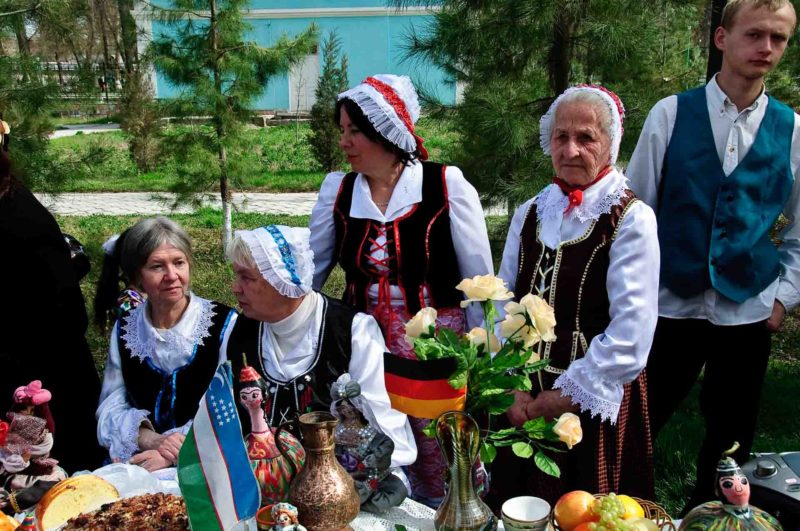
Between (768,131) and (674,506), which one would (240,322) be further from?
(674,506)

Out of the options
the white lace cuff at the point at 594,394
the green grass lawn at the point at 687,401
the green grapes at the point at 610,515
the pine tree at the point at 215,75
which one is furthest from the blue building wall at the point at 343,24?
the green grapes at the point at 610,515

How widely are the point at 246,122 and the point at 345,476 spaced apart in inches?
257

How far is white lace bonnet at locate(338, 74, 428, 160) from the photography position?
8.59 ft

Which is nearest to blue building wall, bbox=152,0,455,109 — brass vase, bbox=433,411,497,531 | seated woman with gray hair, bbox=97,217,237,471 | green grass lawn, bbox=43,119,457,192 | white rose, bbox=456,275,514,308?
green grass lawn, bbox=43,119,457,192

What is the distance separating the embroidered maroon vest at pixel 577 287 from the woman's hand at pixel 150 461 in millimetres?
1183

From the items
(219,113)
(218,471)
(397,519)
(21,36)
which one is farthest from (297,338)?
(219,113)

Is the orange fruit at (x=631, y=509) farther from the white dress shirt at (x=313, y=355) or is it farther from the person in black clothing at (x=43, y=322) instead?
the person in black clothing at (x=43, y=322)

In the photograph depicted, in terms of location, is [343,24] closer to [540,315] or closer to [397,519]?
[397,519]

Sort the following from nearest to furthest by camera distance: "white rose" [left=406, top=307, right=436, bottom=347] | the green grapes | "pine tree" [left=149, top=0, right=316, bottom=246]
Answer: the green grapes → "white rose" [left=406, top=307, right=436, bottom=347] → "pine tree" [left=149, top=0, right=316, bottom=246]

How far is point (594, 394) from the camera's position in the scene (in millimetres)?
2094

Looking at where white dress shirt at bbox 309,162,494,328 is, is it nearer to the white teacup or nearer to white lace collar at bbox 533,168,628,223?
white lace collar at bbox 533,168,628,223

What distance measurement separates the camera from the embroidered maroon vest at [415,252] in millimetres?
2674

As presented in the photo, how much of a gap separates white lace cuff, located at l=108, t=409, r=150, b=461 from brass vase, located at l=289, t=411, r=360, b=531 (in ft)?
3.39

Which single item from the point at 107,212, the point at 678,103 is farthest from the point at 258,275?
the point at 107,212
